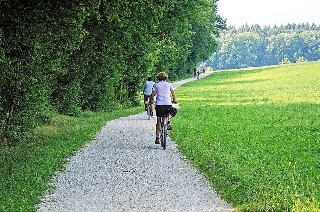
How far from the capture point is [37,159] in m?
13.0

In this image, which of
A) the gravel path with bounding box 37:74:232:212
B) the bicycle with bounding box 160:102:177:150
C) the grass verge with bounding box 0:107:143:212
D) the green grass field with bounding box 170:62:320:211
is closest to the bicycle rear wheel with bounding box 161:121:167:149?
the bicycle with bounding box 160:102:177:150

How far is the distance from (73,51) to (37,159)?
11944 mm

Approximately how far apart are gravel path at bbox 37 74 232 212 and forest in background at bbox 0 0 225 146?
7.98 feet

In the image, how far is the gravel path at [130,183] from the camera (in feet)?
29.0

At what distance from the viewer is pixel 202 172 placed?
11695 millimetres

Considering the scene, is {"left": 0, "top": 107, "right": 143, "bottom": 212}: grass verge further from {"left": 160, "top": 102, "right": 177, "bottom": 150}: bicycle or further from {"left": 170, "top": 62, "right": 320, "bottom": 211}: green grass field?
{"left": 170, "top": 62, "right": 320, "bottom": 211}: green grass field

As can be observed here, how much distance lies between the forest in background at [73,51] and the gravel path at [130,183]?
Result: 2431 millimetres

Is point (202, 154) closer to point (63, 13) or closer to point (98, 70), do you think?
point (63, 13)

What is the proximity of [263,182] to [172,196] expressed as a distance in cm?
170

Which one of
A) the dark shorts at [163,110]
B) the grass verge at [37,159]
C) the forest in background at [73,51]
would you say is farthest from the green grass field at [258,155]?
the forest in background at [73,51]

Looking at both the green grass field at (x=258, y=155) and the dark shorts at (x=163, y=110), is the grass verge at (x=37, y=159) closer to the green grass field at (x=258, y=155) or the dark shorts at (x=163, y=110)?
the dark shorts at (x=163, y=110)

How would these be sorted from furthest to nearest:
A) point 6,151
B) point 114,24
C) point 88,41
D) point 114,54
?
point 114,54, point 88,41, point 114,24, point 6,151

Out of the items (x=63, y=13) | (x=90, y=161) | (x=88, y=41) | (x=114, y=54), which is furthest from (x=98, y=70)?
(x=90, y=161)

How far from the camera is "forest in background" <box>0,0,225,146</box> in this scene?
14.6 metres
